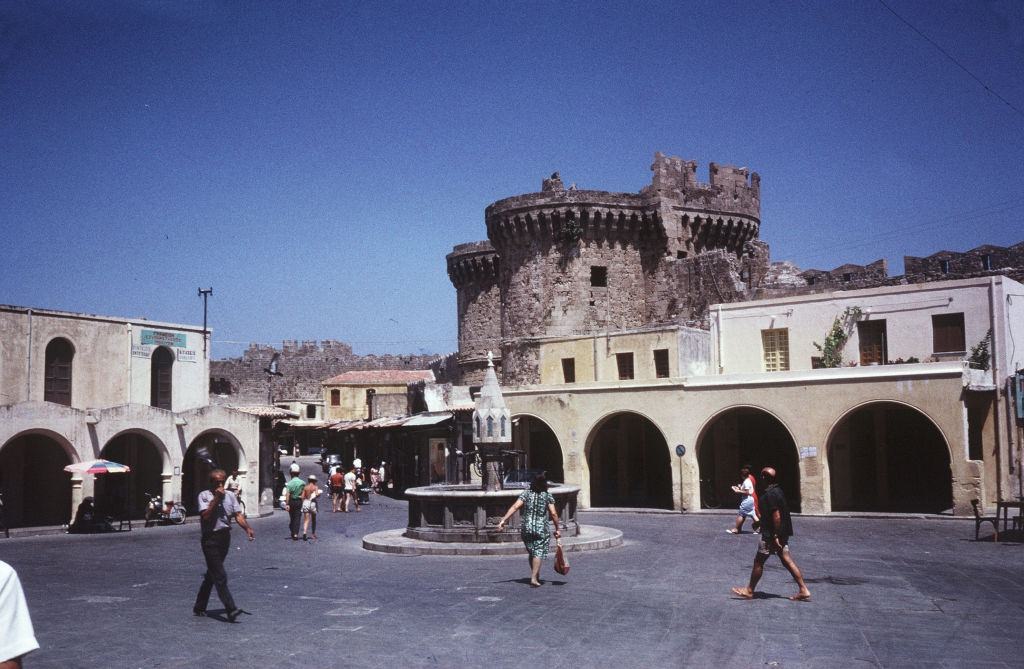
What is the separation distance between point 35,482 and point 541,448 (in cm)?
1882

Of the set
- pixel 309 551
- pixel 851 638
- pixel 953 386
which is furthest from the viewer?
pixel 953 386

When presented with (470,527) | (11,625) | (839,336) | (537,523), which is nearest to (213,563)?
(537,523)

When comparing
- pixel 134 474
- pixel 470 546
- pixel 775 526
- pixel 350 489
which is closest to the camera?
pixel 775 526

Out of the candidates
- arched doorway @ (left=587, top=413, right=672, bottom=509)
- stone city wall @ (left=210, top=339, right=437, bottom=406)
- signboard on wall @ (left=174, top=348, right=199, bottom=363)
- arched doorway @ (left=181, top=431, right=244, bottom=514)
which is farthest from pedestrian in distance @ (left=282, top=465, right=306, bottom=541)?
stone city wall @ (left=210, top=339, right=437, bottom=406)

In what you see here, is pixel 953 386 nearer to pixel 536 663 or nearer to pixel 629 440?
pixel 629 440

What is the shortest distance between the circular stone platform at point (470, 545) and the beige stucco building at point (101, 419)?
11.5 meters

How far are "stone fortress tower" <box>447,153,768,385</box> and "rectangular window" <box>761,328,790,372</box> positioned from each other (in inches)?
386

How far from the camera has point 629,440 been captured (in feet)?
123

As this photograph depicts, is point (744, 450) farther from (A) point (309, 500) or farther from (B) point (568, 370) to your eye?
(A) point (309, 500)

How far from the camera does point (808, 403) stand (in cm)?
2739

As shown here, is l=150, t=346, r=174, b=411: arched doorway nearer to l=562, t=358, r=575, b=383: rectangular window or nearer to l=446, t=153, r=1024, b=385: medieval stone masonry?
l=562, t=358, r=575, b=383: rectangular window

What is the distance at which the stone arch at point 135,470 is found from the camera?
2825cm

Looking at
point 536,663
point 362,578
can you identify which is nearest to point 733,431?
point 362,578

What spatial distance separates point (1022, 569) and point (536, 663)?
9688 millimetres
